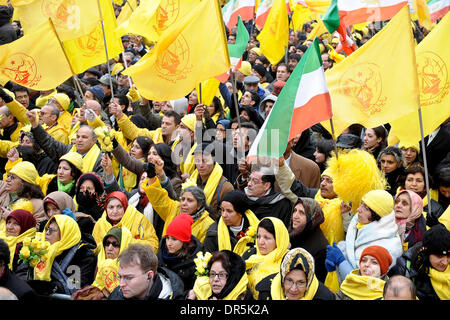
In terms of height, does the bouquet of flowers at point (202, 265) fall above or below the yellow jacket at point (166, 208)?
above

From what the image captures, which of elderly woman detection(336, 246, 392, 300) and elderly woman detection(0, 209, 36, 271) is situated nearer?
elderly woman detection(336, 246, 392, 300)

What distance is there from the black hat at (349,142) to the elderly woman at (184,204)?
1.80m

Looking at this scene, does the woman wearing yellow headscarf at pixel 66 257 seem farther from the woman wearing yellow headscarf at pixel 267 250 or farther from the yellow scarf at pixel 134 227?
the woman wearing yellow headscarf at pixel 267 250

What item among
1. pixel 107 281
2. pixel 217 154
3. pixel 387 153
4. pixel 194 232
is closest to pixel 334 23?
pixel 387 153

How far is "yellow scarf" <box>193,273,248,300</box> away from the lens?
186 inches

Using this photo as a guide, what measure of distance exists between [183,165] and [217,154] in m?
0.70

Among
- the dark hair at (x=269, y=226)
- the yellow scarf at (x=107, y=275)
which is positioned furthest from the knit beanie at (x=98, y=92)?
the dark hair at (x=269, y=226)

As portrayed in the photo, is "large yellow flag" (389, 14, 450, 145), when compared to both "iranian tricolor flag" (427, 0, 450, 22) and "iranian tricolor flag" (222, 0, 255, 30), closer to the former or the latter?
"iranian tricolor flag" (427, 0, 450, 22)

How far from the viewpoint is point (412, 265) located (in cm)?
476

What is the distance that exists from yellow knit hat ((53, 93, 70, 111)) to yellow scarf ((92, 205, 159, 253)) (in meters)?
3.92

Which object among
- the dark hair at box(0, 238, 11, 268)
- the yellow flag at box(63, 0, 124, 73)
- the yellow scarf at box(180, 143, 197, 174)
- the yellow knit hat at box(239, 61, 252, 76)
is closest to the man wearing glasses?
the dark hair at box(0, 238, 11, 268)

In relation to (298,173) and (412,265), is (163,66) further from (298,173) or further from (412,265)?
(412,265)

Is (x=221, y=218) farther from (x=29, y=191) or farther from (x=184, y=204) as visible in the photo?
(x=29, y=191)

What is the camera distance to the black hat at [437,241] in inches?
179
